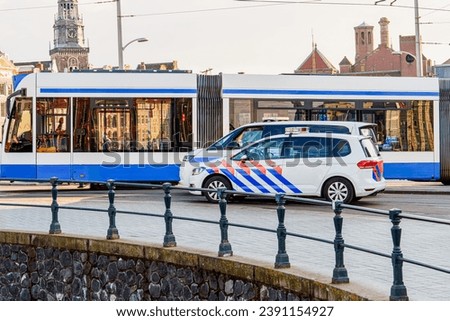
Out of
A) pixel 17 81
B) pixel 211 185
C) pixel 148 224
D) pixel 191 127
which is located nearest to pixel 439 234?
pixel 148 224

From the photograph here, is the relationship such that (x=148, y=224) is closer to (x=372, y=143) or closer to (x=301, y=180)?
(x=301, y=180)

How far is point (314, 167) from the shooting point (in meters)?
22.5

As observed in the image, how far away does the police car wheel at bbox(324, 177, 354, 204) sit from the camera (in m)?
22.5

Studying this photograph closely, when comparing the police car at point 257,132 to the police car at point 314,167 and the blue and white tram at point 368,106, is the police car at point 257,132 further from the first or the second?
the blue and white tram at point 368,106

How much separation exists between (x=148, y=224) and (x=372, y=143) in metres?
6.79

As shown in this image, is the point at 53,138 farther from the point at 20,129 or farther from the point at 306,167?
the point at 306,167

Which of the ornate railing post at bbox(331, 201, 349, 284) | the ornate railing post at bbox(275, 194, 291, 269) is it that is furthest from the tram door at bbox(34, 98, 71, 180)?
the ornate railing post at bbox(331, 201, 349, 284)

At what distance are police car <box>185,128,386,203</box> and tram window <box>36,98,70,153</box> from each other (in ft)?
21.3

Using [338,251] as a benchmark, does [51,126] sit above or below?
above

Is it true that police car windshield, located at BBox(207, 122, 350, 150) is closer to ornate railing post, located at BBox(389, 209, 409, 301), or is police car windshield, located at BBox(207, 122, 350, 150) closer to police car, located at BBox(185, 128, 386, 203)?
police car, located at BBox(185, 128, 386, 203)

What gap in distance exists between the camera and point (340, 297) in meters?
→ 10.2

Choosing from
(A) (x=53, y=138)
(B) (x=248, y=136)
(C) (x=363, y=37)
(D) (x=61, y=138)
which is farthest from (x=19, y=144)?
(C) (x=363, y=37)

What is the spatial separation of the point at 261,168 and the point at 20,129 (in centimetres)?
794

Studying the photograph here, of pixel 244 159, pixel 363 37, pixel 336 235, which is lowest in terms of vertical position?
pixel 336 235
